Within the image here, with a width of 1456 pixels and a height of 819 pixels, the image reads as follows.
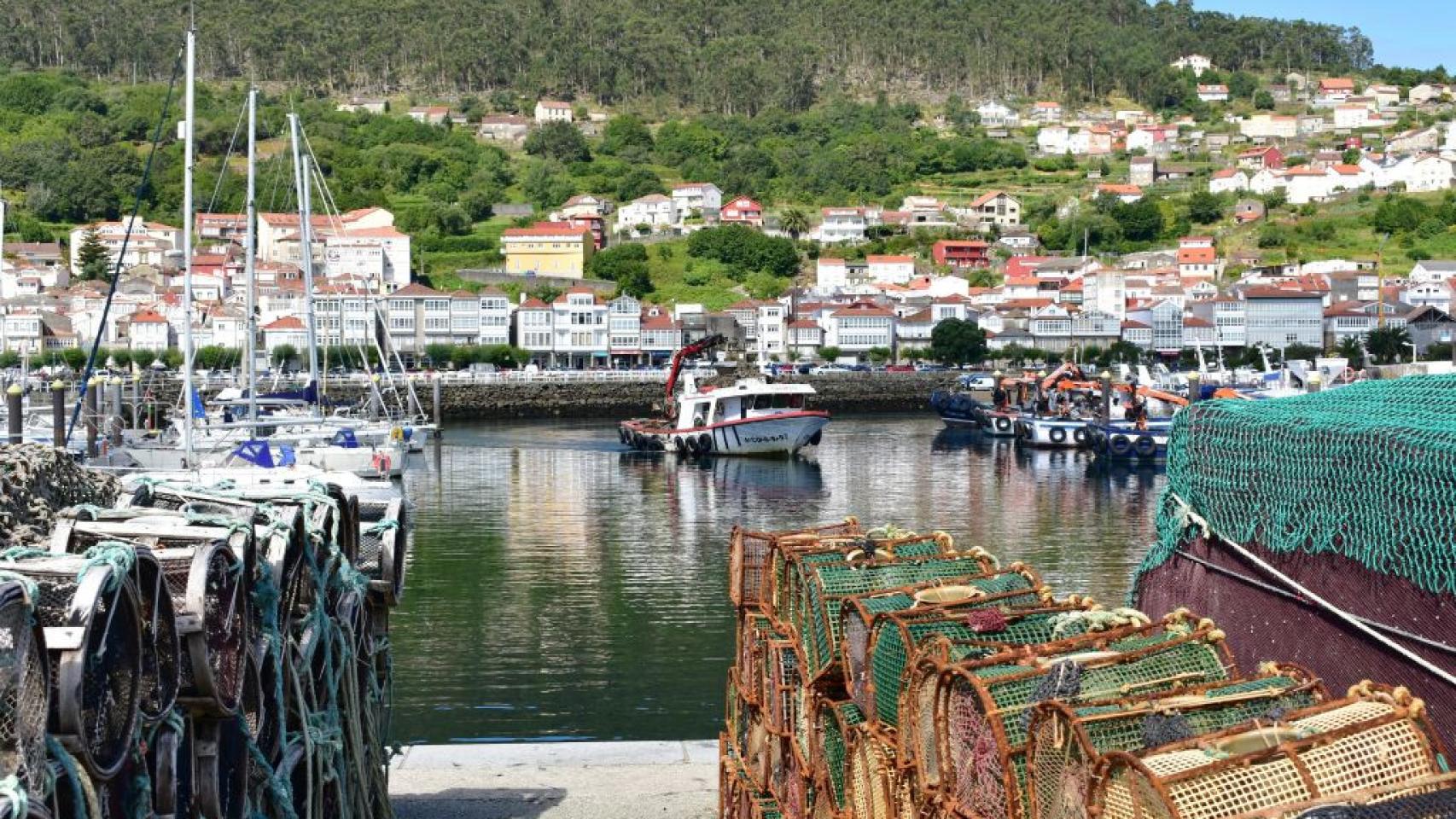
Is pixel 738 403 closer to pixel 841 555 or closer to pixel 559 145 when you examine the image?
pixel 841 555

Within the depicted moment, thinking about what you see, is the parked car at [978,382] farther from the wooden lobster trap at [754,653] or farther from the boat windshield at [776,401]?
the wooden lobster trap at [754,653]

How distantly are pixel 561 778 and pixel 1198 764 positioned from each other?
5524mm

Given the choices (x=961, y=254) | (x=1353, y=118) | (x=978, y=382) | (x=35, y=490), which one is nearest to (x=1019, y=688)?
(x=35, y=490)

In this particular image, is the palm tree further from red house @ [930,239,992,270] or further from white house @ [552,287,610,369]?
white house @ [552,287,610,369]

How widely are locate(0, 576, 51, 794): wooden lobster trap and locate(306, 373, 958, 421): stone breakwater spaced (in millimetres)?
53278

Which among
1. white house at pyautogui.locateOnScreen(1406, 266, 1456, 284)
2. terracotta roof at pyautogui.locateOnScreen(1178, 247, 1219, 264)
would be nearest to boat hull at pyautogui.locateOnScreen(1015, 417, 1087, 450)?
white house at pyautogui.locateOnScreen(1406, 266, 1456, 284)

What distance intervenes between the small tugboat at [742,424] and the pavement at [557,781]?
29.3m

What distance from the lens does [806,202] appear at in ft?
396

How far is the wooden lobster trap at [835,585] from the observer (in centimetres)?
649

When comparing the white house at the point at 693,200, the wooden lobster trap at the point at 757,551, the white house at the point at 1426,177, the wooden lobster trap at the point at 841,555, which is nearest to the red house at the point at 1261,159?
the white house at the point at 1426,177

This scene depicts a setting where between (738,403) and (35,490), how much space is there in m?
34.2

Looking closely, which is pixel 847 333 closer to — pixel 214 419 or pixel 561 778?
pixel 214 419

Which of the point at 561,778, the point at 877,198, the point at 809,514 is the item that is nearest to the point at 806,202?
the point at 877,198

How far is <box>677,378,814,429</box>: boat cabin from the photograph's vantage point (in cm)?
3991
